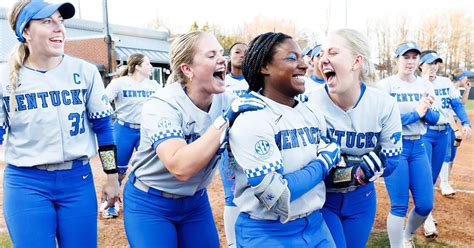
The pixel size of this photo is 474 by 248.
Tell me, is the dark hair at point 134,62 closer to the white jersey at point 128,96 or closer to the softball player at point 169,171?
the white jersey at point 128,96

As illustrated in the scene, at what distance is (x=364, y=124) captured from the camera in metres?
3.12

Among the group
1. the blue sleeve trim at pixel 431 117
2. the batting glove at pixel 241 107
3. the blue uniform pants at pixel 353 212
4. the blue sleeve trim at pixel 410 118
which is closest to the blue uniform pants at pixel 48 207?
the batting glove at pixel 241 107

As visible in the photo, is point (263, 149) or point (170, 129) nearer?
point (263, 149)

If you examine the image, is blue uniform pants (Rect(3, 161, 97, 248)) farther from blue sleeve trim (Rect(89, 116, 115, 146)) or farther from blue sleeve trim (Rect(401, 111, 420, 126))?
blue sleeve trim (Rect(401, 111, 420, 126))

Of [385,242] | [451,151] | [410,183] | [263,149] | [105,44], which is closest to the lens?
[263,149]

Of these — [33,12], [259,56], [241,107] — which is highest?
[33,12]

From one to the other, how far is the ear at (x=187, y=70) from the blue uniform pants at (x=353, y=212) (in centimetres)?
122

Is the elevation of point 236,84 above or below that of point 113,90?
above

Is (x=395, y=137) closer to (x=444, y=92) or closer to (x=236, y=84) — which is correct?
(x=236, y=84)

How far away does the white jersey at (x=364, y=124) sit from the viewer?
3113 mm

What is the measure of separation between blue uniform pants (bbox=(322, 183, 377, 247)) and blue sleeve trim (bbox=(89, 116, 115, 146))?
1.64 m

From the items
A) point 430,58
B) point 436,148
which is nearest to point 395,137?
point 436,148

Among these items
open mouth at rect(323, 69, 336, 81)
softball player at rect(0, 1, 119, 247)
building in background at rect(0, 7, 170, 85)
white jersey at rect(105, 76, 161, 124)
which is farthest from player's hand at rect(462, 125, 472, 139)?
building in background at rect(0, 7, 170, 85)

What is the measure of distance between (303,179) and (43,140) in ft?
5.81
